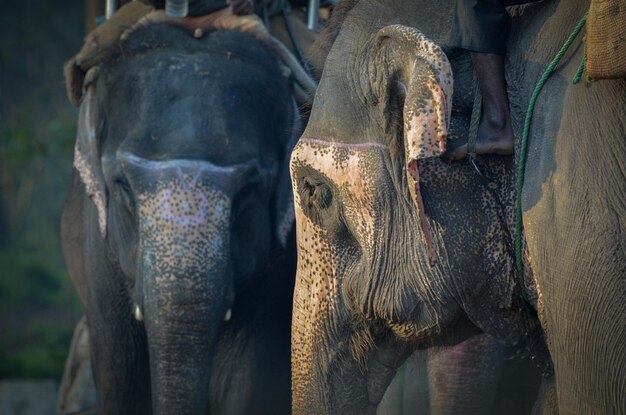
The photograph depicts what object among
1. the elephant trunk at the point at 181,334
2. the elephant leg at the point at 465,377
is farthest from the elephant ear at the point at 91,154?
the elephant leg at the point at 465,377

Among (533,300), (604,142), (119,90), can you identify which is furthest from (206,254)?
(604,142)

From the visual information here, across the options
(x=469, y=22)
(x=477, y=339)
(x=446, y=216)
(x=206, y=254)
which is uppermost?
(x=469, y=22)

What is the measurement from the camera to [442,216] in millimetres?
2174

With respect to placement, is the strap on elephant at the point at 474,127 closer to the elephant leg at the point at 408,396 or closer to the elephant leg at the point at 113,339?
the elephant leg at the point at 408,396

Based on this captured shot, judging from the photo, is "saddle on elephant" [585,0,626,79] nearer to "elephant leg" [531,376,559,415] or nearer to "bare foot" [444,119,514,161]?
"bare foot" [444,119,514,161]

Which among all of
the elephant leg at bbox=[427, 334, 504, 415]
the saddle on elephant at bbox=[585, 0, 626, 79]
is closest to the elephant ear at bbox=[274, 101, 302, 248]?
the elephant leg at bbox=[427, 334, 504, 415]

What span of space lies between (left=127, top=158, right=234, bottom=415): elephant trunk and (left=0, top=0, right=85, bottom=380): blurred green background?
401cm

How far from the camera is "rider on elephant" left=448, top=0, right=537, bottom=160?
2.11 meters

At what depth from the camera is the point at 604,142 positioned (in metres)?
1.89

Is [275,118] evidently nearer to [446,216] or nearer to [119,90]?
[119,90]

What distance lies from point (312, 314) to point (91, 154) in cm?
145

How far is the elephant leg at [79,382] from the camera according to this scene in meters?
4.66

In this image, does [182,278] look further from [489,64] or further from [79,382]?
[79,382]

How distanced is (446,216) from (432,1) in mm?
415
